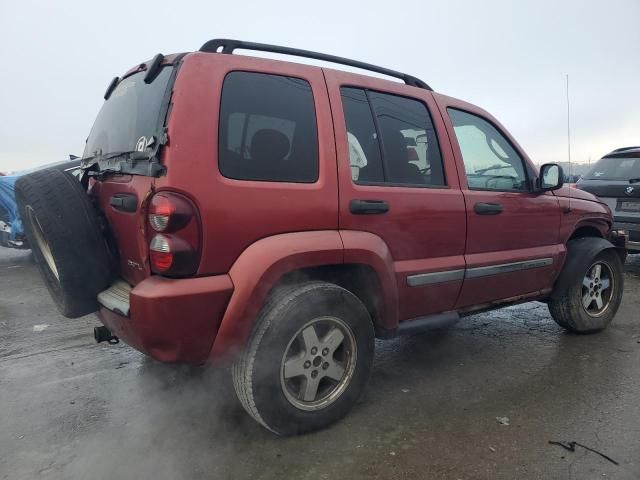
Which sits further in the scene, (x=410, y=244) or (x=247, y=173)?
(x=410, y=244)

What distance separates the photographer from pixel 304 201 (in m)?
2.44

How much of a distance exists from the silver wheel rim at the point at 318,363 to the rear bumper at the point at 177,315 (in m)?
0.43

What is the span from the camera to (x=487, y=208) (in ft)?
10.7

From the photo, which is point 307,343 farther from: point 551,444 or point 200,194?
point 551,444

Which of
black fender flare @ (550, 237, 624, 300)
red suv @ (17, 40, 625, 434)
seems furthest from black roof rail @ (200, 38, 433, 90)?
black fender flare @ (550, 237, 624, 300)

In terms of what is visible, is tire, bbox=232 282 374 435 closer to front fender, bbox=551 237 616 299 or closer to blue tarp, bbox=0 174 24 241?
front fender, bbox=551 237 616 299

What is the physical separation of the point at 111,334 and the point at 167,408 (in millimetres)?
555

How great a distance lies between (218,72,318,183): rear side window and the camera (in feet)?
7.55

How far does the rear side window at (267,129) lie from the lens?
230cm

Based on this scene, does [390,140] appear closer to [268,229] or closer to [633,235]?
[268,229]

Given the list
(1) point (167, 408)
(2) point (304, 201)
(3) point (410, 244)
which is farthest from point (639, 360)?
(1) point (167, 408)

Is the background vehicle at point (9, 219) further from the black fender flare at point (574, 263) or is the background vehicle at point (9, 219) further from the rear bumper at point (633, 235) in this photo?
the rear bumper at point (633, 235)

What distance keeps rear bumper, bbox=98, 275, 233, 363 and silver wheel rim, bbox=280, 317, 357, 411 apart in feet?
1.41

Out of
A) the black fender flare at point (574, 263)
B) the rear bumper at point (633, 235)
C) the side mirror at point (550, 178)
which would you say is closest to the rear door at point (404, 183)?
the side mirror at point (550, 178)
